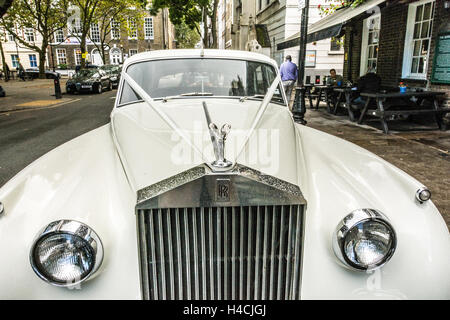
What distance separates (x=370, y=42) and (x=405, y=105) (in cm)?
452

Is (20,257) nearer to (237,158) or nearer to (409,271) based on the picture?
(237,158)

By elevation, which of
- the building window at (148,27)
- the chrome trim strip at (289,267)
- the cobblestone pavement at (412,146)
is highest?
the building window at (148,27)

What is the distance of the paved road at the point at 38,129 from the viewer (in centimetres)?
638

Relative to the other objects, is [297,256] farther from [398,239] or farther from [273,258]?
[398,239]

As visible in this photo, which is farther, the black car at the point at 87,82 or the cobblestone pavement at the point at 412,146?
the black car at the point at 87,82

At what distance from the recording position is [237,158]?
181cm

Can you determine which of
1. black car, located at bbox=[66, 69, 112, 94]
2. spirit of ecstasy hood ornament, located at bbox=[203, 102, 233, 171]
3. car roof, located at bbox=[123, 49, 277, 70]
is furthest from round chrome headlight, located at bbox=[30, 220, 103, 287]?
black car, located at bbox=[66, 69, 112, 94]

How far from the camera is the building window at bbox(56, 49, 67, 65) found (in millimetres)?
A: 52312

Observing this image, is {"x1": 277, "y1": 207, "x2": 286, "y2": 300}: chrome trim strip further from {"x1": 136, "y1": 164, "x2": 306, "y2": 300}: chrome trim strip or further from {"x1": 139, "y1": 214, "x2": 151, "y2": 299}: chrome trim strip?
{"x1": 139, "y1": 214, "x2": 151, "y2": 299}: chrome trim strip

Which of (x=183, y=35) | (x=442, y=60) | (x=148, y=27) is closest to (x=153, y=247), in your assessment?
(x=442, y=60)

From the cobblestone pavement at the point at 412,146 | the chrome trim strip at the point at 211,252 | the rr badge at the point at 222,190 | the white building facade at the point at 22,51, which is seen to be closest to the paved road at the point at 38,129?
the chrome trim strip at the point at 211,252

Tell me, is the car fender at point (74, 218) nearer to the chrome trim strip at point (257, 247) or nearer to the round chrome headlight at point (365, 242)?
the chrome trim strip at point (257, 247)

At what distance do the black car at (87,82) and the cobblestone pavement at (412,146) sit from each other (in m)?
14.6
